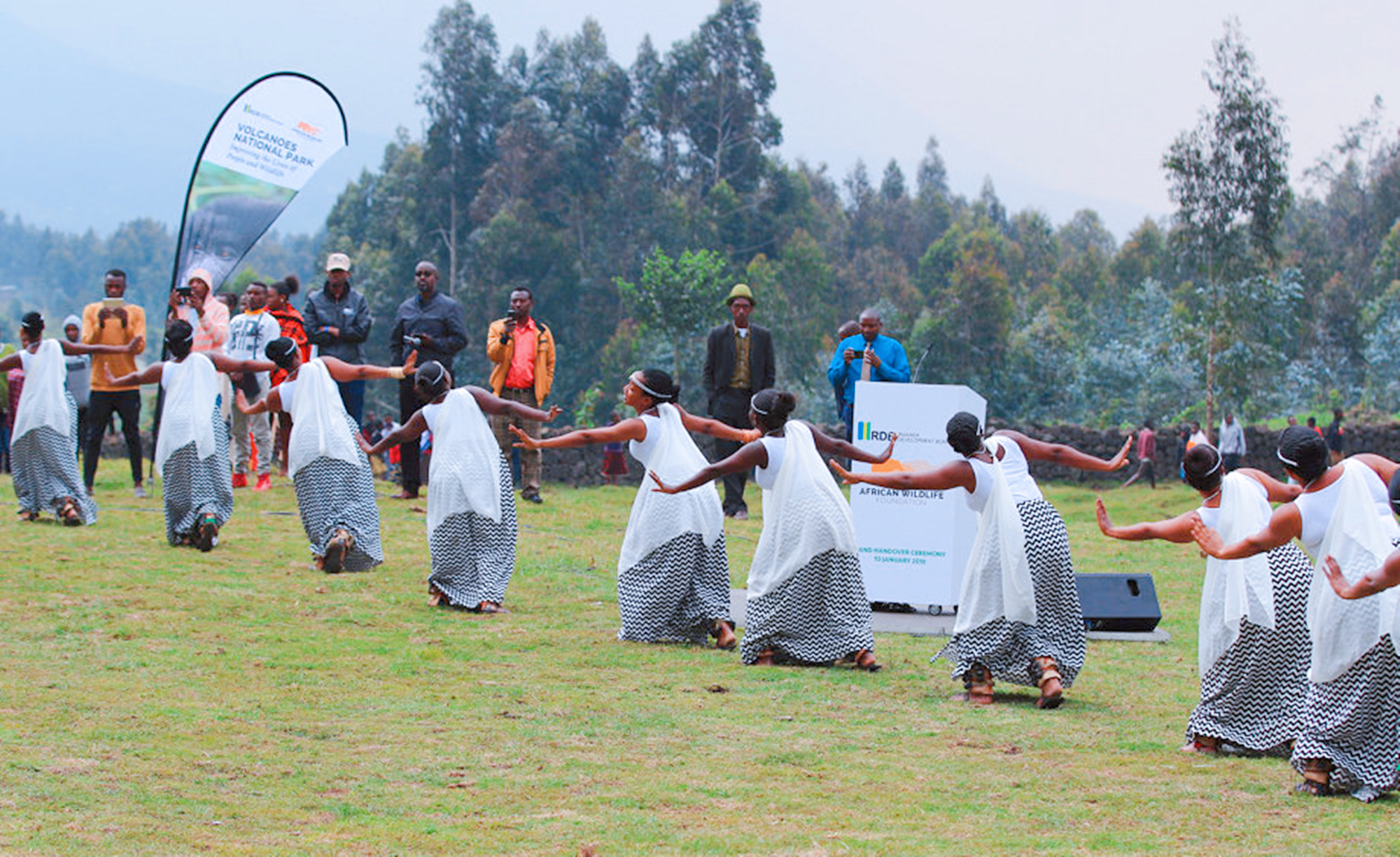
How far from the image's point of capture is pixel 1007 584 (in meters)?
8.60

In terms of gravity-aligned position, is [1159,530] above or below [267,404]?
below

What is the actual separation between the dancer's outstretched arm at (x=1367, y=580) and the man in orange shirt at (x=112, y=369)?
12157 millimetres

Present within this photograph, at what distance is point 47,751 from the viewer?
6.64 m

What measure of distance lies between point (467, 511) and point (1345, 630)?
21.5 feet

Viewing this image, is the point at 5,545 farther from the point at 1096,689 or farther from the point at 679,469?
the point at 1096,689

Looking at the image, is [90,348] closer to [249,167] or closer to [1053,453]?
[249,167]

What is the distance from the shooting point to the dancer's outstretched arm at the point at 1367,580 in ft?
19.9

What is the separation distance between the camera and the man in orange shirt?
15562 millimetres

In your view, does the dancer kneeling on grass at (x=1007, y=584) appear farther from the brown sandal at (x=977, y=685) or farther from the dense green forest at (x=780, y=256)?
the dense green forest at (x=780, y=256)

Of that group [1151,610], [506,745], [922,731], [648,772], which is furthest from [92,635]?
[1151,610]

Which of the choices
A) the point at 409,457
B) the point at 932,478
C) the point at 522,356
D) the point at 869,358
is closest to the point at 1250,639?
the point at 932,478

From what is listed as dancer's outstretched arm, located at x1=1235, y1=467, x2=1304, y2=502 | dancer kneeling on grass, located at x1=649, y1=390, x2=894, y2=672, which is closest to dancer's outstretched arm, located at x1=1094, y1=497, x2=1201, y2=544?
dancer's outstretched arm, located at x1=1235, y1=467, x2=1304, y2=502

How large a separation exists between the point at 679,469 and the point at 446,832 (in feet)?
15.8

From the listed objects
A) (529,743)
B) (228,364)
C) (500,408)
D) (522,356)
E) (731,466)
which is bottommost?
(529,743)
